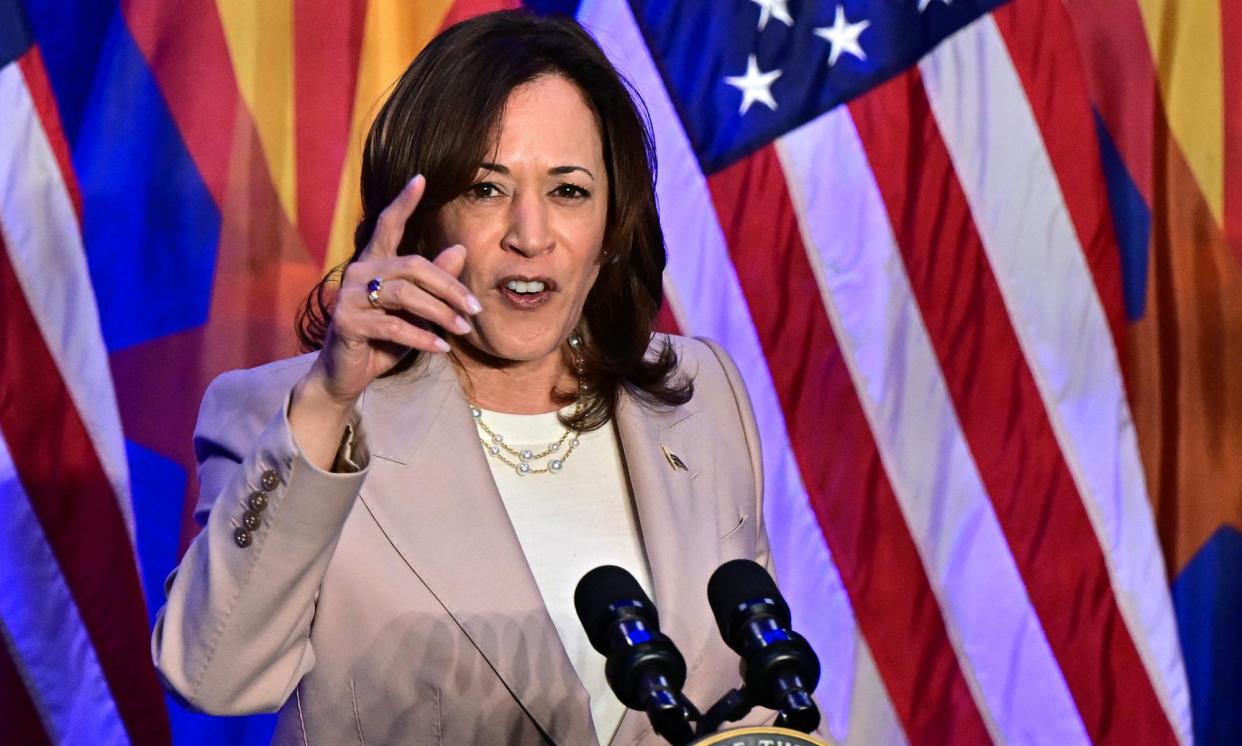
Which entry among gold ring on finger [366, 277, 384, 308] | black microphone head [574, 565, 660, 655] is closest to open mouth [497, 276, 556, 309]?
gold ring on finger [366, 277, 384, 308]

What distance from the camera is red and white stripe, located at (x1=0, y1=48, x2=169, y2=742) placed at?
8.00ft

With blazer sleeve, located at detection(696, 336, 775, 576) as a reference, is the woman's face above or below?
above

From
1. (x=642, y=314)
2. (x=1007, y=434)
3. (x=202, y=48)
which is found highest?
(x=202, y=48)

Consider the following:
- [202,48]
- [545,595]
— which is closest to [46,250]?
[202,48]

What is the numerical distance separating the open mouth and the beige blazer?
132mm

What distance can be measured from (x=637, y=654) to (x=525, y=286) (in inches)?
27.4

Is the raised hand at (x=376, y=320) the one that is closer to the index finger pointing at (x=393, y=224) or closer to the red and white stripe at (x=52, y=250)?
the index finger pointing at (x=393, y=224)

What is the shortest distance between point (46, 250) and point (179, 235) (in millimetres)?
228

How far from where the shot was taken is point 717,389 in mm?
1836

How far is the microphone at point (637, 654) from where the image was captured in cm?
89

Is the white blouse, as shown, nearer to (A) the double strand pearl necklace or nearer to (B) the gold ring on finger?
(A) the double strand pearl necklace

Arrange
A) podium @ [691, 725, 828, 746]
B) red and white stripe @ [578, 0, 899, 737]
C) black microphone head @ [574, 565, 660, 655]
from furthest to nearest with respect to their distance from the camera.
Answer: red and white stripe @ [578, 0, 899, 737]
black microphone head @ [574, 565, 660, 655]
podium @ [691, 725, 828, 746]

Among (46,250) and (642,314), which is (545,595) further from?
(46,250)

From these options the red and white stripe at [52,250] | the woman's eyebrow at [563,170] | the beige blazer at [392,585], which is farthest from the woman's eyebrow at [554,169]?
the red and white stripe at [52,250]
